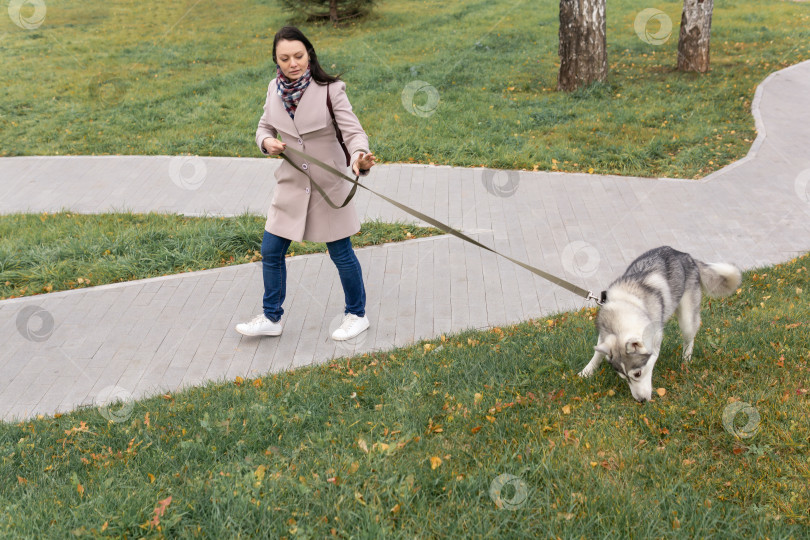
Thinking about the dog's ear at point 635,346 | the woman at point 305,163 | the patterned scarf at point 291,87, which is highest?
the patterned scarf at point 291,87

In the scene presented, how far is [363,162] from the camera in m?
4.57

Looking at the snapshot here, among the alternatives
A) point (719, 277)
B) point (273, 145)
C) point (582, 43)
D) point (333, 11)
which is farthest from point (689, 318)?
point (333, 11)

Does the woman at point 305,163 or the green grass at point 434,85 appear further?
the green grass at point 434,85

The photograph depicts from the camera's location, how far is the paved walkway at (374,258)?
17.7 ft

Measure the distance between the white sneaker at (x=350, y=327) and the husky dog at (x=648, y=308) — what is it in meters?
1.99

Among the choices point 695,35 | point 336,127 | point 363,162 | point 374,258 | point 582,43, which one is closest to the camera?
point 363,162

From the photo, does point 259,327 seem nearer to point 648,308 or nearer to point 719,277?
point 648,308

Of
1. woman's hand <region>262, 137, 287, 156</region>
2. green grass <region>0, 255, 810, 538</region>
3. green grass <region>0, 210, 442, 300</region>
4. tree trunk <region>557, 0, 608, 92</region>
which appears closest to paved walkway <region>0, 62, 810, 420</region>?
green grass <region>0, 210, 442, 300</region>

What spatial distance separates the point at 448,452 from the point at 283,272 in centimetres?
240

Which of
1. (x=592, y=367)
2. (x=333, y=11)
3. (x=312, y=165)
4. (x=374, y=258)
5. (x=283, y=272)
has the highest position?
(x=312, y=165)

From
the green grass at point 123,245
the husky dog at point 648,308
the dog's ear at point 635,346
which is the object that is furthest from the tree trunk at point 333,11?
the dog's ear at point 635,346

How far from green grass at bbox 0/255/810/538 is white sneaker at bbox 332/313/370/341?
0.58 m

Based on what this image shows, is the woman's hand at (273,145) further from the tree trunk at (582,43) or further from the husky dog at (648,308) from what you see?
the tree trunk at (582,43)

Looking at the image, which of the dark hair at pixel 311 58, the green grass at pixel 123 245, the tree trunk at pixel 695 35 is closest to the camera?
the dark hair at pixel 311 58
